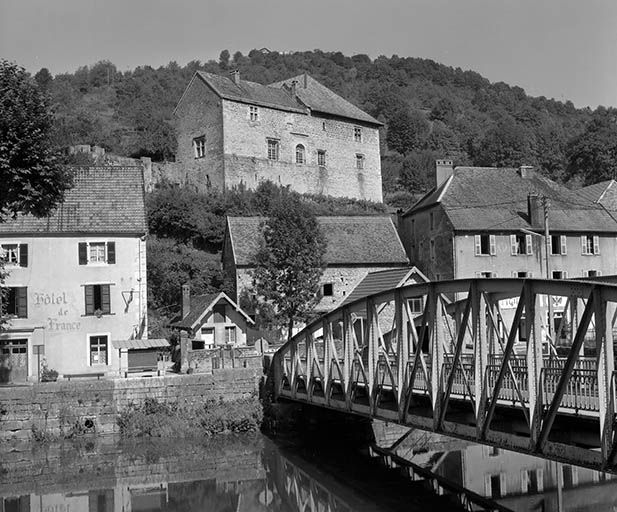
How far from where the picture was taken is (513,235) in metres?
47.0

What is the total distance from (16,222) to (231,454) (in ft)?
52.5

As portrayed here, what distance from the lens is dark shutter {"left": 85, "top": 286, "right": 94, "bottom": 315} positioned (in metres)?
37.6

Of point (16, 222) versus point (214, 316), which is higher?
point (16, 222)

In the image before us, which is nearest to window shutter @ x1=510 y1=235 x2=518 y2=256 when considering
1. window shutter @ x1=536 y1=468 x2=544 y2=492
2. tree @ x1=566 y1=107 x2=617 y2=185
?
window shutter @ x1=536 y1=468 x2=544 y2=492

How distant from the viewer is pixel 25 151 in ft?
97.3

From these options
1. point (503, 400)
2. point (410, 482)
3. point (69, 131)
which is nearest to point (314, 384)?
point (410, 482)

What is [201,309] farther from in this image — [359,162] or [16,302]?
[359,162]

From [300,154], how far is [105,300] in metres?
33.8

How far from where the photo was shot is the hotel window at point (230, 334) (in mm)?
42656

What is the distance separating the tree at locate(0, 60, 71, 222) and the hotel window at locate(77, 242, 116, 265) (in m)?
7.29

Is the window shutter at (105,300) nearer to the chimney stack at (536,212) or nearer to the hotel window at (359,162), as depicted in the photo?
the chimney stack at (536,212)

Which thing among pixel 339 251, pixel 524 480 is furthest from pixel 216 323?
pixel 524 480

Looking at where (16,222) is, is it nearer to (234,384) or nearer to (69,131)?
(234,384)

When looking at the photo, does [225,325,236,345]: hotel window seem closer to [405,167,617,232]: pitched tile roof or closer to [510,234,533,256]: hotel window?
[405,167,617,232]: pitched tile roof
